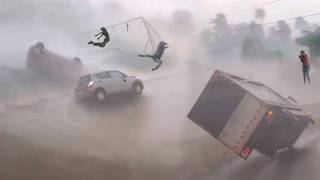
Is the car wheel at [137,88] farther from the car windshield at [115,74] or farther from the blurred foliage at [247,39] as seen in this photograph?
the blurred foliage at [247,39]

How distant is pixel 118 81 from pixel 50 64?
→ 6347mm

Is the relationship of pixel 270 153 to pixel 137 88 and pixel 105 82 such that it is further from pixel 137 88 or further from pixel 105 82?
pixel 137 88

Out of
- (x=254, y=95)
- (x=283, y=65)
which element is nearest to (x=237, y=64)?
(x=283, y=65)

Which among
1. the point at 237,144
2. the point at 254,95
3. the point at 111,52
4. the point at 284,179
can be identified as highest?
the point at 111,52

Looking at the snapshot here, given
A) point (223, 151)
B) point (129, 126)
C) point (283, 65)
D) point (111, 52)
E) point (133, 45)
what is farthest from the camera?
point (283, 65)

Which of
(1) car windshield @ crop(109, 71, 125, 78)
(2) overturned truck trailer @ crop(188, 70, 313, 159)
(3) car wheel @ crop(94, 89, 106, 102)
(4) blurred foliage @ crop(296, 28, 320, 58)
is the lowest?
(2) overturned truck trailer @ crop(188, 70, 313, 159)

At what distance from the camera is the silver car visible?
961 inches

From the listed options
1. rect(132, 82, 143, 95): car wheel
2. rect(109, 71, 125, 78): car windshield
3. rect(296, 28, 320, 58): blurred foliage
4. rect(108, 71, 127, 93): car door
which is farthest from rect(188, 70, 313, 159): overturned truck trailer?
rect(296, 28, 320, 58): blurred foliage

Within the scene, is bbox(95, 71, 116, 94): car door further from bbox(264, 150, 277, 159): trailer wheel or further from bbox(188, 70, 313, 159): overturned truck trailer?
bbox(264, 150, 277, 159): trailer wheel

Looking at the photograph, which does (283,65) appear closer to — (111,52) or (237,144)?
(111,52)

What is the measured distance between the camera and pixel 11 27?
119 ft

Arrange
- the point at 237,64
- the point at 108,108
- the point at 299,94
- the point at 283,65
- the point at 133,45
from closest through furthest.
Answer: the point at 108,108 < the point at 299,94 < the point at 133,45 < the point at 283,65 < the point at 237,64

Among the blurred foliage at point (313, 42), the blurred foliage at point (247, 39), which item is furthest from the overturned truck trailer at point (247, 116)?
the blurred foliage at point (247, 39)

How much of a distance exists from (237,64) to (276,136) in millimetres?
30867
